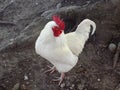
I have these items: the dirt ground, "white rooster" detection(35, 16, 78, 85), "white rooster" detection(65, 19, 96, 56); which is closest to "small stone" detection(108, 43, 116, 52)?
the dirt ground

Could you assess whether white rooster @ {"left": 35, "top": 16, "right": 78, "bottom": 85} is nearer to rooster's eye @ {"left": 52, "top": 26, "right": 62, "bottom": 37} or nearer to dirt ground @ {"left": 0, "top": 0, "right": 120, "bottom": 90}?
rooster's eye @ {"left": 52, "top": 26, "right": 62, "bottom": 37}

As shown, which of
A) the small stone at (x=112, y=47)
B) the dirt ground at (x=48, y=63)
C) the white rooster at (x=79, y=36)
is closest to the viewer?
the white rooster at (x=79, y=36)

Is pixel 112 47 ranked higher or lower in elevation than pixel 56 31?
lower

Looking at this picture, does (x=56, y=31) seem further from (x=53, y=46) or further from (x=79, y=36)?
(x=79, y=36)

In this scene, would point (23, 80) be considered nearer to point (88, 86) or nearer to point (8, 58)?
point (8, 58)

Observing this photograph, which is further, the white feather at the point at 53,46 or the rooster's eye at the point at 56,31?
the white feather at the point at 53,46

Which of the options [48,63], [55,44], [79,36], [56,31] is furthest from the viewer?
[48,63]

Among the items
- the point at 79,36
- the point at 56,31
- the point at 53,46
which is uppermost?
the point at 56,31

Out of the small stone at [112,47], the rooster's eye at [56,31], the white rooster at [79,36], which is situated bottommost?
the small stone at [112,47]

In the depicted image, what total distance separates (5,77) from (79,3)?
7.44ft

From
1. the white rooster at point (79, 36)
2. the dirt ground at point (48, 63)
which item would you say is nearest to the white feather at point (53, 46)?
the white rooster at point (79, 36)

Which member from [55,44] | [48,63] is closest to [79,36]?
[55,44]

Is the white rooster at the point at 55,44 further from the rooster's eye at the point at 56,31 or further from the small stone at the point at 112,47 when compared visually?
the small stone at the point at 112,47

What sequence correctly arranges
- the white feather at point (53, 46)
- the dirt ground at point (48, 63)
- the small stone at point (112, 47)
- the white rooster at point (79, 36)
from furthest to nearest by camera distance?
the small stone at point (112, 47)
the dirt ground at point (48, 63)
the white rooster at point (79, 36)
the white feather at point (53, 46)
